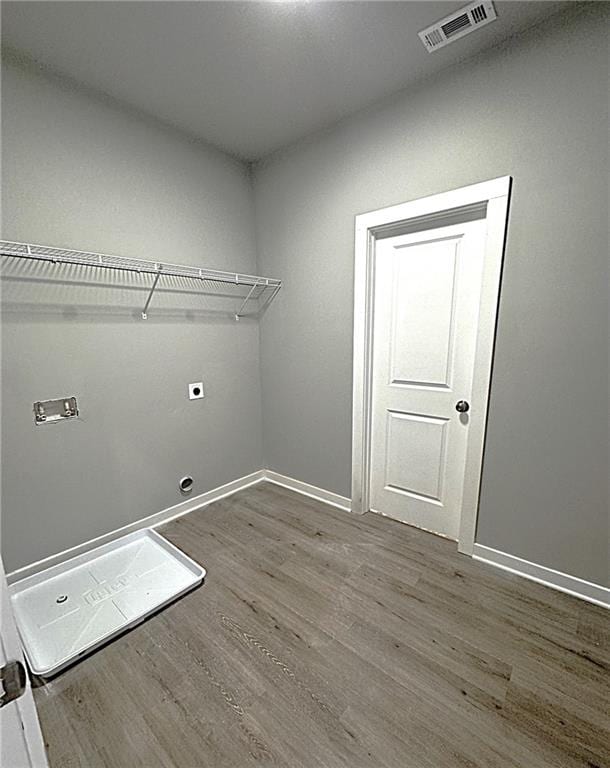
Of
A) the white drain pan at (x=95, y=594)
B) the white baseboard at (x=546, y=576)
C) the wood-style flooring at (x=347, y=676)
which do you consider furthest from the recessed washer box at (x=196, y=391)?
the white baseboard at (x=546, y=576)

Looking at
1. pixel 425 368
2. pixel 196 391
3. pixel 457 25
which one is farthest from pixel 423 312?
pixel 196 391

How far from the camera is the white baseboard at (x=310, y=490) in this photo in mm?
2699

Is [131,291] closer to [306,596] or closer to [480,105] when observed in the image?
[306,596]

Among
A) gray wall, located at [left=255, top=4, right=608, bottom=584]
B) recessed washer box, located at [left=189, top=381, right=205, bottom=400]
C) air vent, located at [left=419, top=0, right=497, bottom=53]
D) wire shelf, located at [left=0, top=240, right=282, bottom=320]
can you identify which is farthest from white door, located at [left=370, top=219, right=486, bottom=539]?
recessed washer box, located at [left=189, top=381, right=205, bottom=400]

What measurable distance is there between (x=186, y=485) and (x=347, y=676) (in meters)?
1.67

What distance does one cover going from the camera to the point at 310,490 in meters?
2.90

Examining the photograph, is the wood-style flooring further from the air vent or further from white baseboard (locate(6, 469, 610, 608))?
the air vent

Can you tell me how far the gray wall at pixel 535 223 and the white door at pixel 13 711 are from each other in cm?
206

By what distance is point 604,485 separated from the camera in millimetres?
1671

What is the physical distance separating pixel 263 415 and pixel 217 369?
0.64 metres

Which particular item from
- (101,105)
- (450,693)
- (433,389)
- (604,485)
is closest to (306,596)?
(450,693)

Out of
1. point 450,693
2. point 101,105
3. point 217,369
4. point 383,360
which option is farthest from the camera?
point 217,369

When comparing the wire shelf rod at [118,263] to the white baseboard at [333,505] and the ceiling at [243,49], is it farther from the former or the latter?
the white baseboard at [333,505]

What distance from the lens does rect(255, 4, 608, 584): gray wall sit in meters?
1.57
